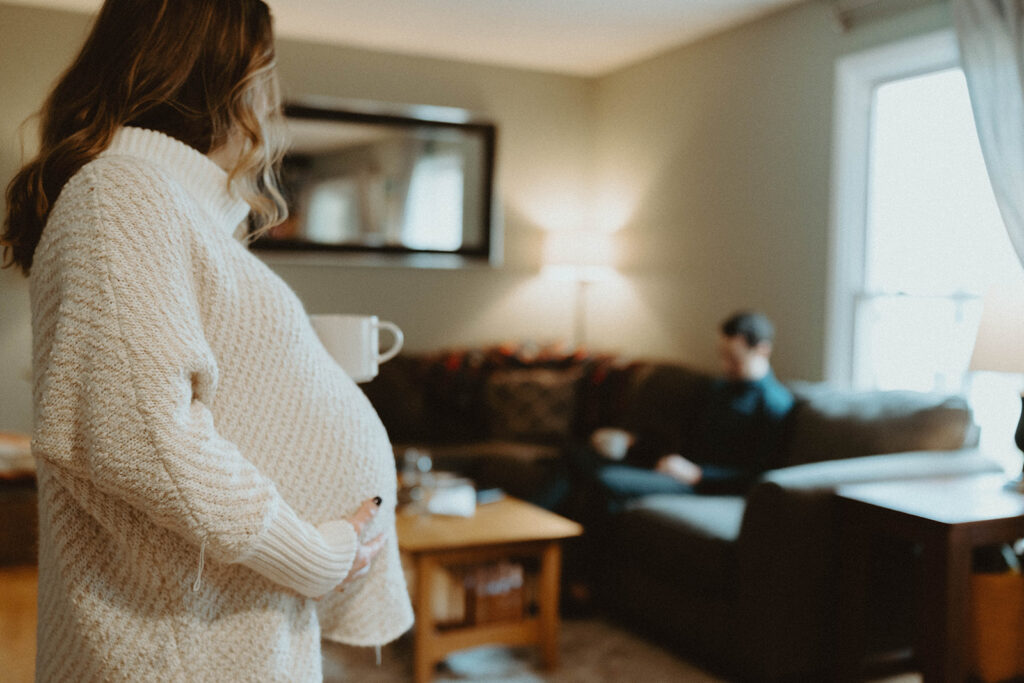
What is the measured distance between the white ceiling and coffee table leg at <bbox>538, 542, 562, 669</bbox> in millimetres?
2549

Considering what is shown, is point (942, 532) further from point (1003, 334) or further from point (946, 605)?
point (1003, 334)

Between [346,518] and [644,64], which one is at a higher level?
[644,64]

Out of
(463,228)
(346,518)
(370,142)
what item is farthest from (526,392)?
(346,518)

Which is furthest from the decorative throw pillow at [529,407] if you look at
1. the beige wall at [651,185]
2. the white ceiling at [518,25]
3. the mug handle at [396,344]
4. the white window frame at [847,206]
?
the mug handle at [396,344]

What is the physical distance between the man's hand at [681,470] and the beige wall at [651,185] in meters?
0.76

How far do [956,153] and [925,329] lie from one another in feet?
2.20

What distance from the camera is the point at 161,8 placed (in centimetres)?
86

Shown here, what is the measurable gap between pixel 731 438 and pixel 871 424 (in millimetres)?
582

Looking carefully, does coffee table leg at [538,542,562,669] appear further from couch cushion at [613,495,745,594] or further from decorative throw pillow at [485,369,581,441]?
decorative throw pillow at [485,369,581,441]

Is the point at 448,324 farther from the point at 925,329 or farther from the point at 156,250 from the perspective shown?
the point at 156,250

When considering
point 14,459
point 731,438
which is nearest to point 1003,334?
point 731,438

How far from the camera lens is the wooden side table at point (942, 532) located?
2150 mm

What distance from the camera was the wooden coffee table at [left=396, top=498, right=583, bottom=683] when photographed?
2.66 metres

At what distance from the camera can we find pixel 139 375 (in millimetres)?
744
